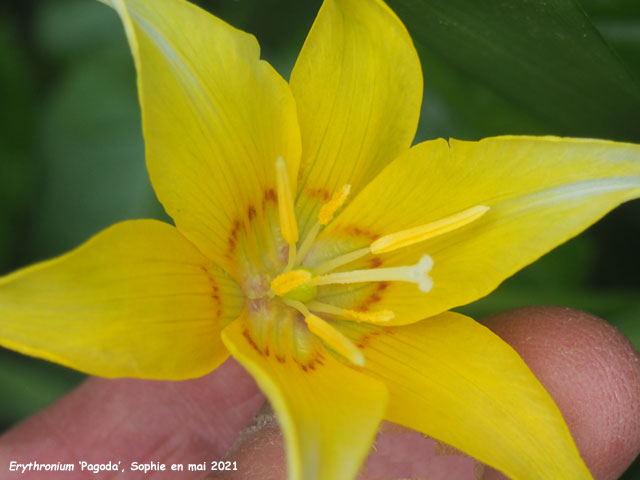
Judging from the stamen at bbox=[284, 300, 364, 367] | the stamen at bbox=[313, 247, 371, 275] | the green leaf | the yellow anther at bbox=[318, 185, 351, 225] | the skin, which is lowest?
the skin

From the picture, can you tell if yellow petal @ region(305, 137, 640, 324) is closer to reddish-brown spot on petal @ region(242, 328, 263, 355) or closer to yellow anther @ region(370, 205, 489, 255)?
yellow anther @ region(370, 205, 489, 255)

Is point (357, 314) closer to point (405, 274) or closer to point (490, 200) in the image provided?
point (405, 274)

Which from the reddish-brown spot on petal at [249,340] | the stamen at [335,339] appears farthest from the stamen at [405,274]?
the reddish-brown spot on petal at [249,340]

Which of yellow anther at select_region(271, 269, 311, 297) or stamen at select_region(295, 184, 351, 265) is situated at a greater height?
stamen at select_region(295, 184, 351, 265)

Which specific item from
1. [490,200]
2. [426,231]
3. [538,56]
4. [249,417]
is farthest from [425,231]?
[249,417]

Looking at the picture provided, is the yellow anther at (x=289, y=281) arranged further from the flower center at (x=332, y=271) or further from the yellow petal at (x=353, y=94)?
the yellow petal at (x=353, y=94)

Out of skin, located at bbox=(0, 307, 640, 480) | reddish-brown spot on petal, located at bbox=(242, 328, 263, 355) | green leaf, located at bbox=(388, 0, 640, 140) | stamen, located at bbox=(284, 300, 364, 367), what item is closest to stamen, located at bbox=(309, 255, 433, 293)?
stamen, located at bbox=(284, 300, 364, 367)
